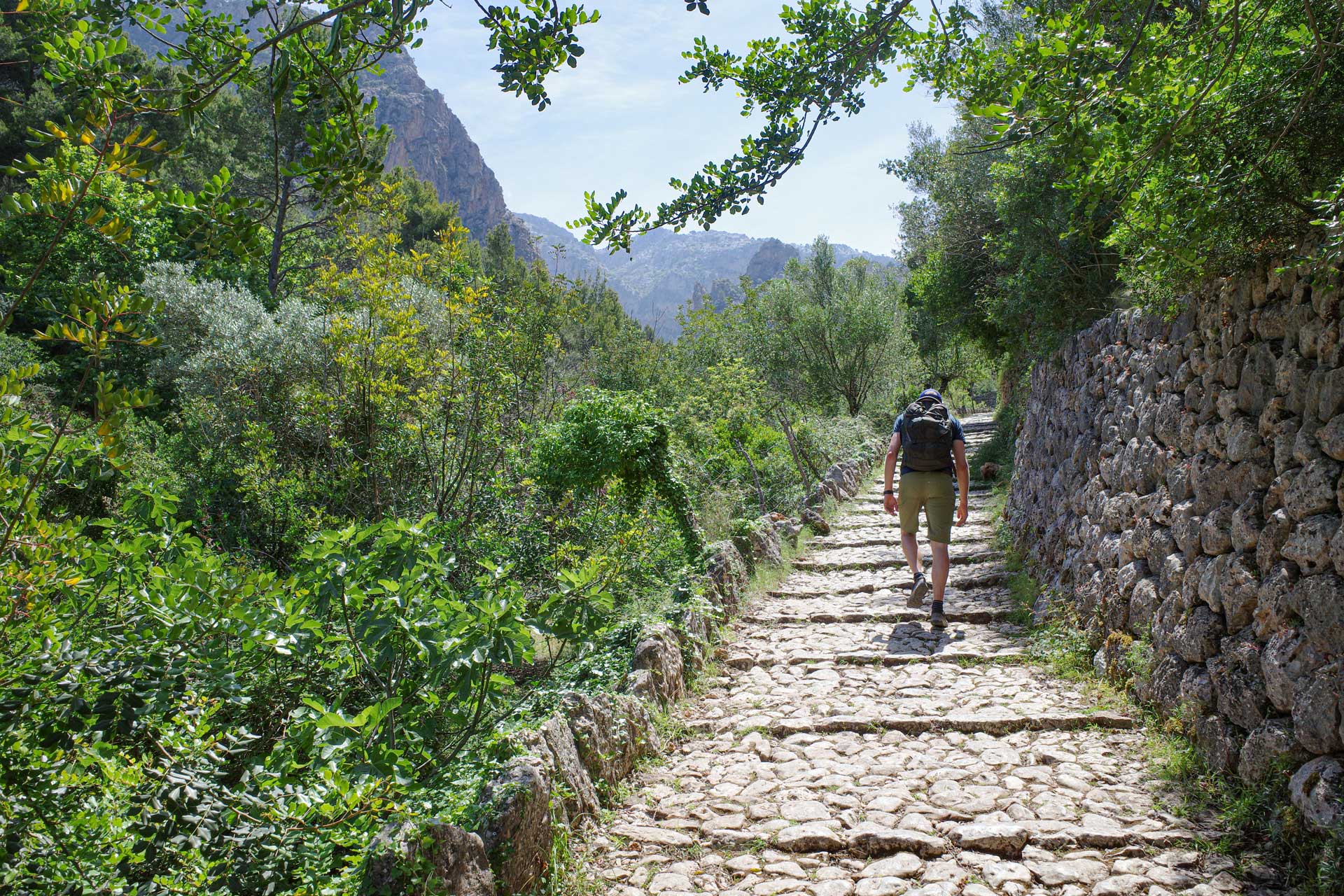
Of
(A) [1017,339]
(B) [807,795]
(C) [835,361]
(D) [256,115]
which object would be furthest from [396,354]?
(D) [256,115]

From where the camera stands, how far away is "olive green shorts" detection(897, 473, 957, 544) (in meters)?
6.71

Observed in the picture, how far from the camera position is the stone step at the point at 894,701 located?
4566mm

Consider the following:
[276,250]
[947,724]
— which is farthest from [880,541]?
[276,250]

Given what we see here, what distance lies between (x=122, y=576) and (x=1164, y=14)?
8.90 metres

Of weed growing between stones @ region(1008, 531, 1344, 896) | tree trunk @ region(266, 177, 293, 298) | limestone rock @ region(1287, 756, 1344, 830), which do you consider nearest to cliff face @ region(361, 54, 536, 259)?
tree trunk @ region(266, 177, 293, 298)

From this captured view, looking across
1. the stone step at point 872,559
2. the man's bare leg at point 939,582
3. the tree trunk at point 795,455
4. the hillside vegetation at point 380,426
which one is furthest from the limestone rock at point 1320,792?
the tree trunk at point 795,455

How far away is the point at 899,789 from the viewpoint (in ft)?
12.7

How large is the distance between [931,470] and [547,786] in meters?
4.77

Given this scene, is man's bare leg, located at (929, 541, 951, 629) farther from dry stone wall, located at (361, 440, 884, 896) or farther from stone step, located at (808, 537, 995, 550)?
stone step, located at (808, 537, 995, 550)

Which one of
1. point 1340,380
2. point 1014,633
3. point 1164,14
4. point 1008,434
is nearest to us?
point 1340,380

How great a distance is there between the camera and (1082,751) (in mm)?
4070

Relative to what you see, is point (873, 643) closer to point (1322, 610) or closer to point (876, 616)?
point (876, 616)

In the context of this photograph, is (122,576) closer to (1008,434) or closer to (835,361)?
(1008,434)

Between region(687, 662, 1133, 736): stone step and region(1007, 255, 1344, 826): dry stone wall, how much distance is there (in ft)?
1.68
